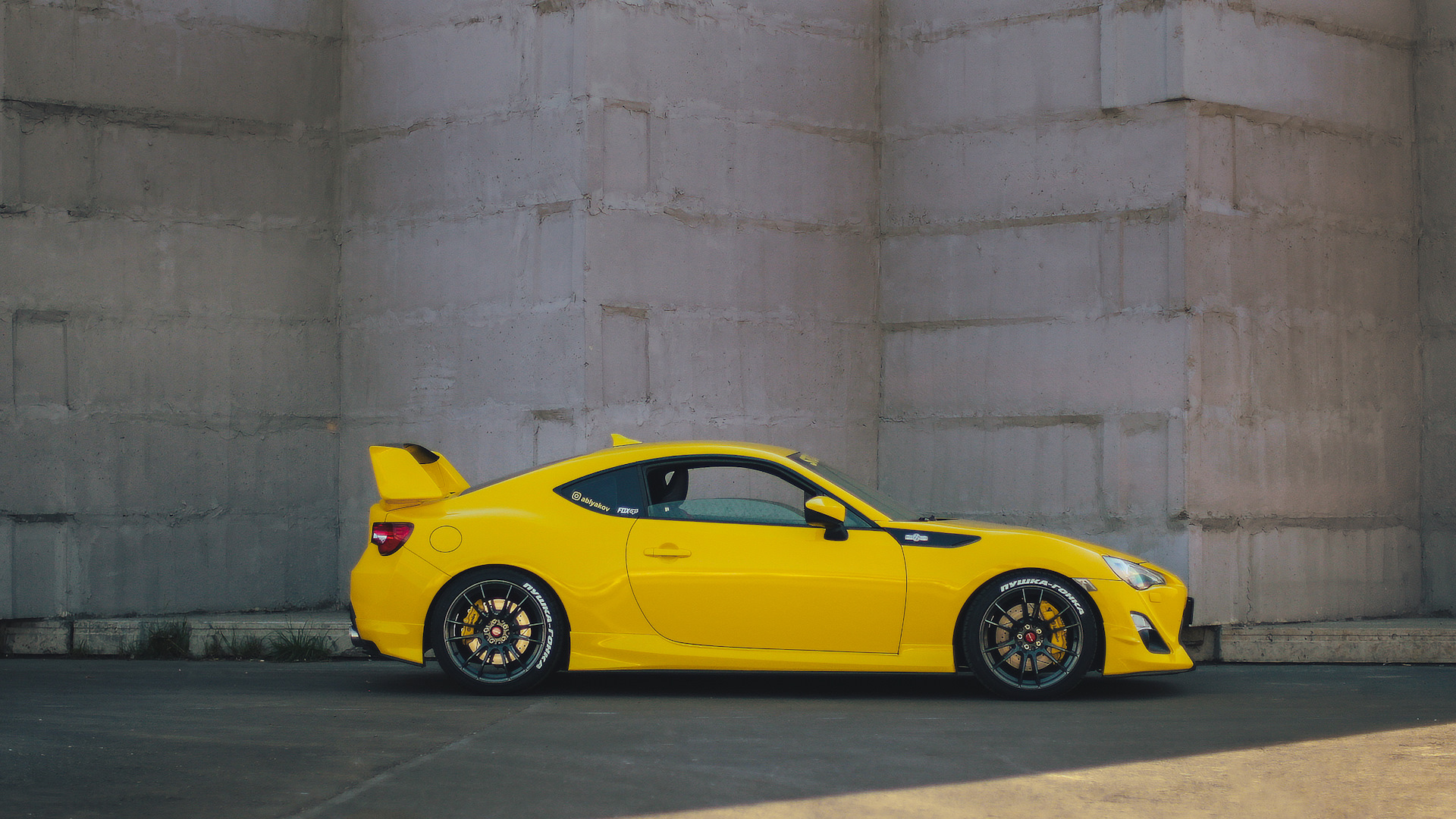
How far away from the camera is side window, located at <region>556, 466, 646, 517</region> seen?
8.02 m

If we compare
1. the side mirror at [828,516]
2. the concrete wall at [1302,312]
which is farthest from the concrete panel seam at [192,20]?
the concrete wall at [1302,312]

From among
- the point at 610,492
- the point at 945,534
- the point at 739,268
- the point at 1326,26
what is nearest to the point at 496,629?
the point at 610,492

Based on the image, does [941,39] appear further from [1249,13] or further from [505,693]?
[505,693]

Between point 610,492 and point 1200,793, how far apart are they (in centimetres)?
362

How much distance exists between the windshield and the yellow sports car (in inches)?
1.1

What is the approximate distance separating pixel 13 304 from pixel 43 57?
5.91ft

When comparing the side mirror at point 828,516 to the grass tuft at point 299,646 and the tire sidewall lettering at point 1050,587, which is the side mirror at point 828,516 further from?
the grass tuft at point 299,646

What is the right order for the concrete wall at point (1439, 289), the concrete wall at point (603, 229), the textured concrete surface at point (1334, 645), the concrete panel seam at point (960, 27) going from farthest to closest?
the concrete wall at point (1439, 289), the concrete panel seam at point (960, 27), the concrete wall at point (603, 229), the textured concrete surface at point (1334, 645)

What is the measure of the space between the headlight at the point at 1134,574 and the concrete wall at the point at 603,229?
12.6 ft

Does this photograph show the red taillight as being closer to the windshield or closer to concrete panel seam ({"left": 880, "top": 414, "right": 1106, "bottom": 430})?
the windshield

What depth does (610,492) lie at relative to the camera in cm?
807

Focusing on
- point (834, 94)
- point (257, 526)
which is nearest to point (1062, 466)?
point (834, 94)

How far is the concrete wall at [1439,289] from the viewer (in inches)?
455

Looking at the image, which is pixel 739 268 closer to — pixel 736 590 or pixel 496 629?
pixel 736 590
